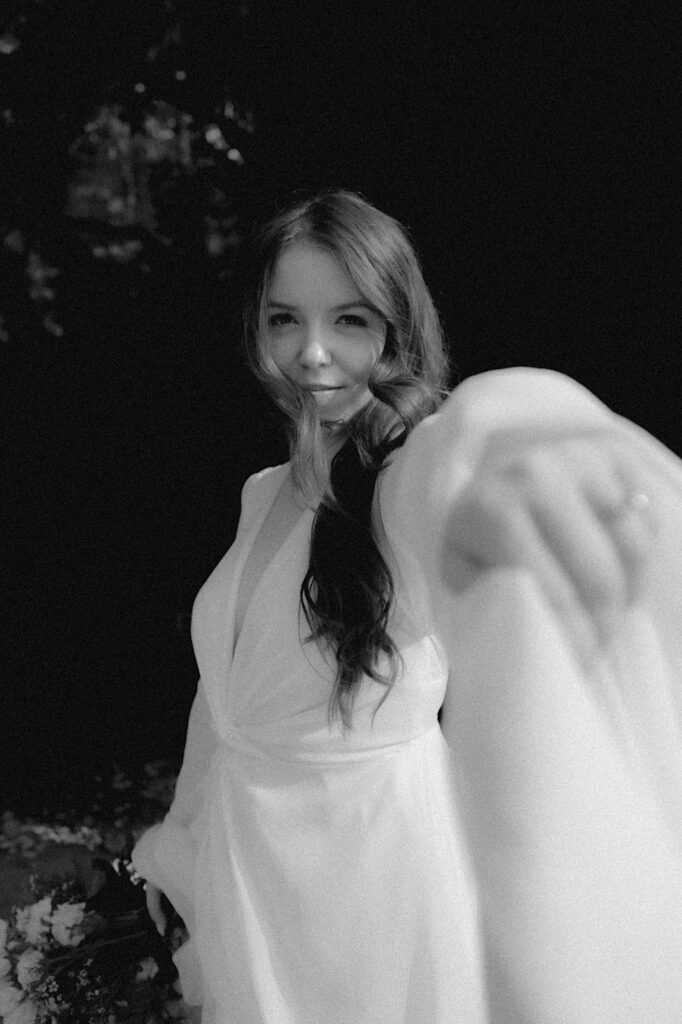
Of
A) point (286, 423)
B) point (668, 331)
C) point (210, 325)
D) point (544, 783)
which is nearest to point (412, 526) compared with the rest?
point (544, 783)

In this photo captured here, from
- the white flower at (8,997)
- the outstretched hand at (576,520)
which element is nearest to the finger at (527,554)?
the outstretched hand at (576,520)

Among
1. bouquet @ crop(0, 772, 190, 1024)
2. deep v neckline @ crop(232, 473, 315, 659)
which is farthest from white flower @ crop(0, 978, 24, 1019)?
deep v neckline @ crop(232, 473, 315, 659)

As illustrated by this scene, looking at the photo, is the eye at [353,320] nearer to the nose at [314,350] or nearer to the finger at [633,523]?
the nose at [314,350]

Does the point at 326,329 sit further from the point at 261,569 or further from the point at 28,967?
the point at 28,967

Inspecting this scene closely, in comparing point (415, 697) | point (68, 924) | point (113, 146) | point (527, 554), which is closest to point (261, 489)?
point (415, 697)

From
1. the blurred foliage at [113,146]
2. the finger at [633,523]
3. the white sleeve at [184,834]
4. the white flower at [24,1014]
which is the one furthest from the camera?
the blurred foliage at [113,146]

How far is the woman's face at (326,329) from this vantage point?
1271mm

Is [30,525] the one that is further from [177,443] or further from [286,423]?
[286,423]

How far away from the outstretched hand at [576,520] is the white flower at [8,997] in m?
1.68

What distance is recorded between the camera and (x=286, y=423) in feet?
4.71

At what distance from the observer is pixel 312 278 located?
1274 mm

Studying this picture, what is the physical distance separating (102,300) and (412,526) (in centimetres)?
179

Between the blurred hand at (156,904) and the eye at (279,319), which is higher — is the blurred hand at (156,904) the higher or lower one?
the lower one

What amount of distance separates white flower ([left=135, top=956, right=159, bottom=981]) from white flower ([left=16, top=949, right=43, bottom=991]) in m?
0.19
